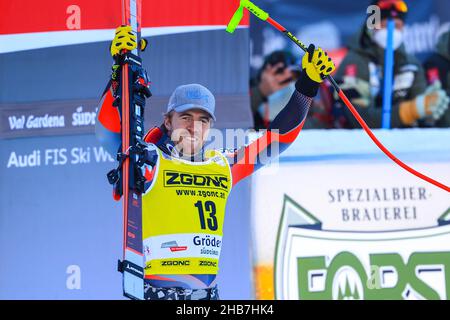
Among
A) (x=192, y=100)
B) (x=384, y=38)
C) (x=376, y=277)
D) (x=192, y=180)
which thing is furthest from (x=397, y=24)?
(x=192, y=180)

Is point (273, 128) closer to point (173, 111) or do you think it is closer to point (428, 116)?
point (173, 111)

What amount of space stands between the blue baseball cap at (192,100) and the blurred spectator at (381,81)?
2.32 meters

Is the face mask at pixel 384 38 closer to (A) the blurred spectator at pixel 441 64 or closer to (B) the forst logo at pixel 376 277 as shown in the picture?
(A) the blurred spectator at pixel 441 64

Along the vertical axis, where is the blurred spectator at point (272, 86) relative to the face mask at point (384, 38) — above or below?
below

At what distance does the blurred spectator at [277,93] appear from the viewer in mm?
8086

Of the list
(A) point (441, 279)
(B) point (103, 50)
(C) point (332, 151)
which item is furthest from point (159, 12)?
(A) point (441, 279)

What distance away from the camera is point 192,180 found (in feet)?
19.3

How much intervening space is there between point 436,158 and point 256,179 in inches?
50.3

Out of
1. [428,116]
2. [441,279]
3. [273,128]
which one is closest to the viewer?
[273,128]

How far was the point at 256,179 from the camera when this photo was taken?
7.43 meters

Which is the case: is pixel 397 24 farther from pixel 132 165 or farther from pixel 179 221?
pixel 132 165

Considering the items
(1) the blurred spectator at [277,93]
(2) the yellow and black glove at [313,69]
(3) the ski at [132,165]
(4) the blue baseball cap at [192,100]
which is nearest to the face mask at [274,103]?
(1) the blurred spectator at [277,93]

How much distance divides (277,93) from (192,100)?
232cm

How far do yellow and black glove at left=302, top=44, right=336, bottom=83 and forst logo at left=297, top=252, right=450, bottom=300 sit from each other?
183 centimetres
